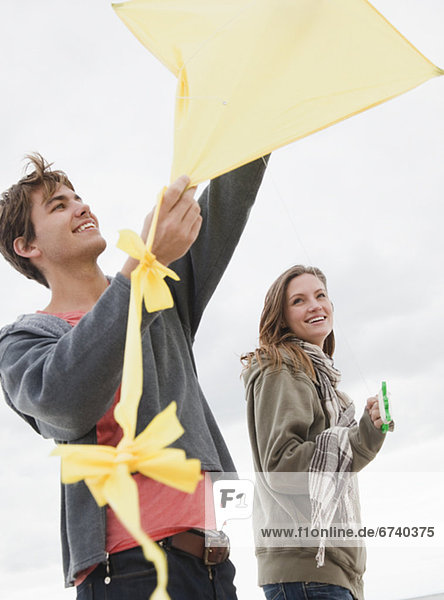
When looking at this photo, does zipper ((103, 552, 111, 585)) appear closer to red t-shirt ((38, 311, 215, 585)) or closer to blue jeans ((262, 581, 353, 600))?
red t-shirt ((38, 311, 215, 585))

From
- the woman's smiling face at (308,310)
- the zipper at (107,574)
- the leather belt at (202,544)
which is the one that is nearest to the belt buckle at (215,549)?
the leather belt at (202,544)

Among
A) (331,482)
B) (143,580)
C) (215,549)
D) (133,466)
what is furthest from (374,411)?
(133,466)

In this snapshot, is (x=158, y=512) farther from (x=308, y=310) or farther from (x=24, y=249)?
(x=308, y=310)

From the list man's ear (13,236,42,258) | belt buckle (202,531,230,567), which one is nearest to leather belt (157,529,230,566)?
belt buckle (202,531,230,567)

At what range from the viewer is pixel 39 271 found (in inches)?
60.7

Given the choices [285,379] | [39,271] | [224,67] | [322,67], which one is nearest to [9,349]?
[39,271]

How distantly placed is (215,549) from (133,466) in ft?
1.71

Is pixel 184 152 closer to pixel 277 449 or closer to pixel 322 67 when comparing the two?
pixel 322 67

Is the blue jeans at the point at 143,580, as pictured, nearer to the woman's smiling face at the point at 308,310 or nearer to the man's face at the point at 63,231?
the man's face at the point at 63,231

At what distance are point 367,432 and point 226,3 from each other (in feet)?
3.82

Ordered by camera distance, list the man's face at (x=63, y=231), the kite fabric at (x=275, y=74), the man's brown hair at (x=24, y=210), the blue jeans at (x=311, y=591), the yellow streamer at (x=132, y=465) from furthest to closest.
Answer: the blue jeans at (x=311, y=591), the man's brown hair at (x=24, y=210), the man's face at (x=63, y=231), the kite fabric at (x=275, y=74), the yellow streamer at (x=132, y=465)

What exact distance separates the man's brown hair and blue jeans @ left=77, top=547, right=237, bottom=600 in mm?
707

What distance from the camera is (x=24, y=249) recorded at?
152 cm

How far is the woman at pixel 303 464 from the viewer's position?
179cm
